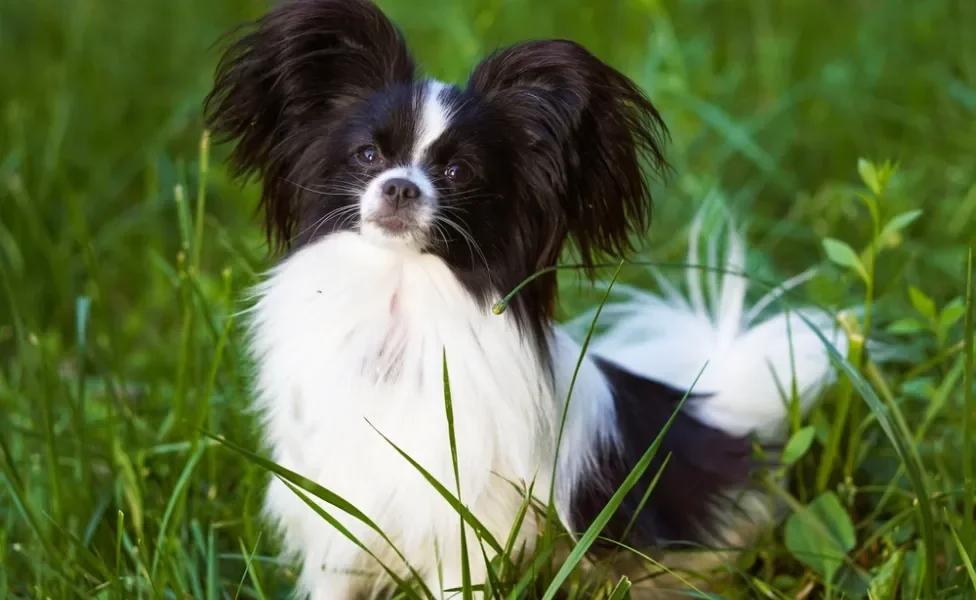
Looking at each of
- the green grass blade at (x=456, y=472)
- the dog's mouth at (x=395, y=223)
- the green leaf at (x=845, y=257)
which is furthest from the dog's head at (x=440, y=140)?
the green leaf at (x=845, y=257)

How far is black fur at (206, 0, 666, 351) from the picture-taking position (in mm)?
1785

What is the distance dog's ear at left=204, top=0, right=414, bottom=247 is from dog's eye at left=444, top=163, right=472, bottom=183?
24cm

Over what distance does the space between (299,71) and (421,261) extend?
1.46ft

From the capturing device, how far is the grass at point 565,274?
2.09m

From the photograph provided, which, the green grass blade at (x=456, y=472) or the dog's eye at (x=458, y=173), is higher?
the dog's eye at (x=458, y=173)

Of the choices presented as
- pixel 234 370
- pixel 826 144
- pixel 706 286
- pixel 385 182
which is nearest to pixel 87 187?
pixel 234 370

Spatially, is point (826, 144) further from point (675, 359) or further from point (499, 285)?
point (499, 285)

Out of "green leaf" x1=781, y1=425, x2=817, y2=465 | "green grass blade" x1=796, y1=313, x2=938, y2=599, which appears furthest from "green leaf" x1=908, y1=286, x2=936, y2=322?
"green grass blade" x1=796, y1=313, x2=938, y2=599

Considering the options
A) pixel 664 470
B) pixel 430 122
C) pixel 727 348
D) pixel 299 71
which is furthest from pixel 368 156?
pixel 727 348

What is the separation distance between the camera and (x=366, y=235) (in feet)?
5.75

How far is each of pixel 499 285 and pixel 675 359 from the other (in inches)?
37.8

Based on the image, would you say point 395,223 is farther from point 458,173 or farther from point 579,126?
point 579,126

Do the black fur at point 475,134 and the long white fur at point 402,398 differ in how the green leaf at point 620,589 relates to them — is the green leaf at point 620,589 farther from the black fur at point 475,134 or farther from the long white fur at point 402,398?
the black fur at point 475,134

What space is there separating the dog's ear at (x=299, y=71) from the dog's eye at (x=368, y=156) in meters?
0.13
